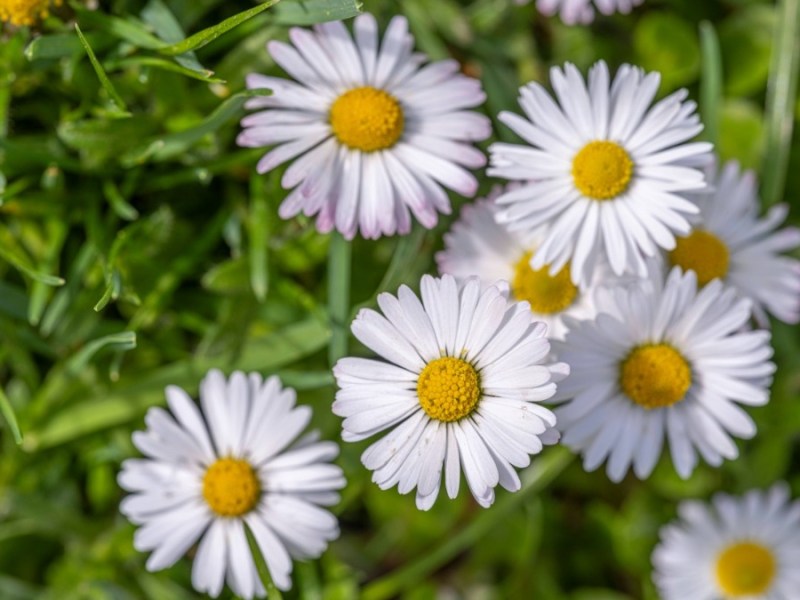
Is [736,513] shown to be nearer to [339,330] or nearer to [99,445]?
[339,330]

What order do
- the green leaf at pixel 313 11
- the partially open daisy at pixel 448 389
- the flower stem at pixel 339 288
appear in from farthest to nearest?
1. the flower stem at pixel 339 288
2. the green leaf at pixel 313 11
3. the partially open daisy at pixel 448 389

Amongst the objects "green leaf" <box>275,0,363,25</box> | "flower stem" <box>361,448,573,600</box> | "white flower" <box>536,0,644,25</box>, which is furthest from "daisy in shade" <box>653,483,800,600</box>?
"green leaf" <box>275,0,363,25</box>

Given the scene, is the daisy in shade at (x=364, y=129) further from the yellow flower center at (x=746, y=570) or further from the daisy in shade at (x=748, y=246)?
the yellow flower center at (x=746, y=570)

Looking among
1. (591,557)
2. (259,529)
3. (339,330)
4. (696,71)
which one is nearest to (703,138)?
(696,71)

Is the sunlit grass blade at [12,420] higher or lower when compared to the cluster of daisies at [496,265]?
lower

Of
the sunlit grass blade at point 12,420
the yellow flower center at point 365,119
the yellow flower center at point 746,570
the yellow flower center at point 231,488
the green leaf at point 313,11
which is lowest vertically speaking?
the yellow flower center at point 746,570

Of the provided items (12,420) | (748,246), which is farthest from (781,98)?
(12,420)

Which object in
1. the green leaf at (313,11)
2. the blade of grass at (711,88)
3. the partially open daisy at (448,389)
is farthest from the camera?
the blade of grass at (711,88)

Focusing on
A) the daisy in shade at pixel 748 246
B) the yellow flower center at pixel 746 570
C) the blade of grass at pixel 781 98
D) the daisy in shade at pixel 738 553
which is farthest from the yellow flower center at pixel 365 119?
the yellow flower center at pixel 746 570

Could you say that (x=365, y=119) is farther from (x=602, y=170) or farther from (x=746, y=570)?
(x=746, y=570)
